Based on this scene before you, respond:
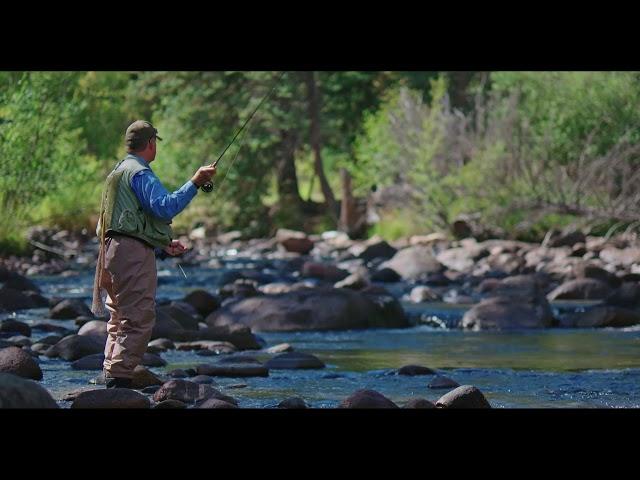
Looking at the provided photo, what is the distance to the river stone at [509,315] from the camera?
1530 cm

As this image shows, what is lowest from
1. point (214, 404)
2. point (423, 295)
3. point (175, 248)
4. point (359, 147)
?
point (214, 404)

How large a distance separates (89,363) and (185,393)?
7.42ft

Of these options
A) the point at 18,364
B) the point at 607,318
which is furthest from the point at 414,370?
the point at 607,318

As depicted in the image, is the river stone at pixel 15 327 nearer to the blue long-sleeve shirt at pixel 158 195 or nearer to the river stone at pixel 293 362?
the river stone at pixel 293 362

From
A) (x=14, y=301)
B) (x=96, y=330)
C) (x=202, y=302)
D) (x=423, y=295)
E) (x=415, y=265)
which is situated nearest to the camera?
(x=96, y=330)

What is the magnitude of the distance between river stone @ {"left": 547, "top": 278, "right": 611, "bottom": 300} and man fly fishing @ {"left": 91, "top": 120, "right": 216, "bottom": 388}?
417 inches

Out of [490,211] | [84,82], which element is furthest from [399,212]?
[84,82]

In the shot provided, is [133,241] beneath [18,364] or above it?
above

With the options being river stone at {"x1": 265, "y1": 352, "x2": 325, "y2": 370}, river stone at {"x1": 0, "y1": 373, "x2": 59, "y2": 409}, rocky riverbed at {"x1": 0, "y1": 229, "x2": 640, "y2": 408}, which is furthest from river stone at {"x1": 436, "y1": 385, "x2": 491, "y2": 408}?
river stone at {"x1": 265, "y1": 352, "x2": 325, "y2": 370}

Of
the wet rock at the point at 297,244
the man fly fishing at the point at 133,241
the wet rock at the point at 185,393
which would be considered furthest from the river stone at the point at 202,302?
the wet rock at the point at 297,244

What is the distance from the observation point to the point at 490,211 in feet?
86.6

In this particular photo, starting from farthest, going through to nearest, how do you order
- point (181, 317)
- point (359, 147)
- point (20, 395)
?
point (359, 147)
point (181, 317)
point (20, 395)

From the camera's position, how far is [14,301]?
16.3 meters

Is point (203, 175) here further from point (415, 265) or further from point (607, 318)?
point (415, 265)
